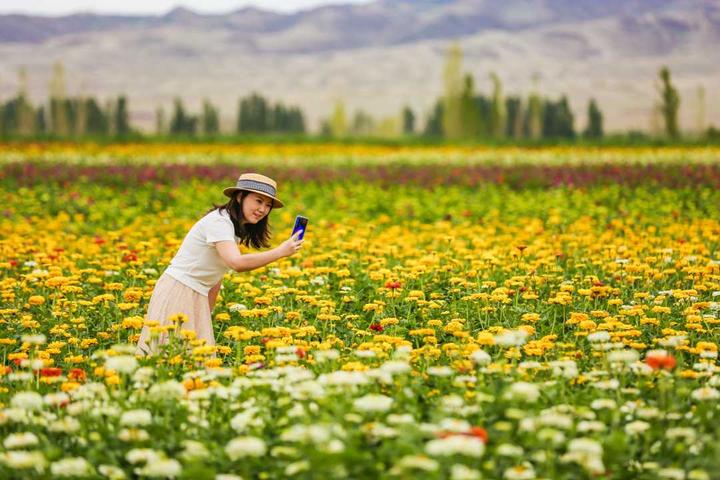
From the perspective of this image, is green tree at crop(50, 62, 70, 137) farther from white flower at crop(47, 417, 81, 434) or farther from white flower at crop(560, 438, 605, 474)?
white flower at crop(560, 438, 605, 474)

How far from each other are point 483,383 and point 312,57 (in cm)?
17804

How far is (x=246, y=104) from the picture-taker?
74.9m

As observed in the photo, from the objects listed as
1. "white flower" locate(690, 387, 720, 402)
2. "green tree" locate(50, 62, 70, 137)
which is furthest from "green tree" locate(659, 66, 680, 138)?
"white flower" locate(690, 387, 720, 402)

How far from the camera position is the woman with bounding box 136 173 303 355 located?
525 cm

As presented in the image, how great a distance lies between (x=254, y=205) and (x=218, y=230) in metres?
0.34

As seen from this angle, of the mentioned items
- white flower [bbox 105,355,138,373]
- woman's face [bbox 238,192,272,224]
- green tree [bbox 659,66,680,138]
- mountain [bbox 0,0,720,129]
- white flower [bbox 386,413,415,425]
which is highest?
mountain [bbox 0,0,720,129]

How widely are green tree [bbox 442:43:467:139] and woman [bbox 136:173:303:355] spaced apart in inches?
1426

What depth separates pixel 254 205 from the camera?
5.42m

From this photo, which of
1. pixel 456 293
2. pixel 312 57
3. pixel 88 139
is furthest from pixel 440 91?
pixel 456 293

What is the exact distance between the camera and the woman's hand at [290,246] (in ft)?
16.3

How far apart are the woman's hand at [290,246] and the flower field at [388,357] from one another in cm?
46

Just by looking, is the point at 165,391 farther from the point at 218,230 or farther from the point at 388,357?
the point at 218,230

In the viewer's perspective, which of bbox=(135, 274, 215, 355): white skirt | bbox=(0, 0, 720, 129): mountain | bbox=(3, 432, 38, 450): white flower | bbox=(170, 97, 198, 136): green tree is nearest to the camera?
bbox=(3, 432, 38, 450): white flower

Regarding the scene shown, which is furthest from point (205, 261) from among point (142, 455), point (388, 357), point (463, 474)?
point (463, 474)
